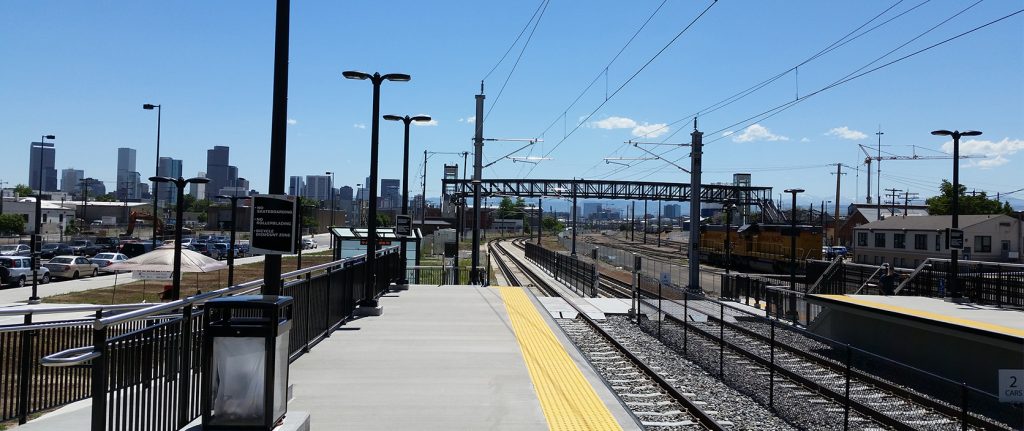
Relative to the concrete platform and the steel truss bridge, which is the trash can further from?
the steel truss bridge

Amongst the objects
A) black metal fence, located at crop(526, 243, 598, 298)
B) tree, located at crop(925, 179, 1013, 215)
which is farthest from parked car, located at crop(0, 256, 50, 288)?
tree, located at crop(925, 179, 1013, 215)

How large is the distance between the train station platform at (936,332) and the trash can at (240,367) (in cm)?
1022

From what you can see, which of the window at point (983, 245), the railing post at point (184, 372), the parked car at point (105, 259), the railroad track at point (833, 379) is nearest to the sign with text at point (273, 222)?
the railing post at point (184, 372)

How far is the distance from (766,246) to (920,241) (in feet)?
33.0

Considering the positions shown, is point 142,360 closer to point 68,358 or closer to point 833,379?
point 68,358

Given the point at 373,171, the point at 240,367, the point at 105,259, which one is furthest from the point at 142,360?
the point at 105,259

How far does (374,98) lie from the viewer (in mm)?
17984

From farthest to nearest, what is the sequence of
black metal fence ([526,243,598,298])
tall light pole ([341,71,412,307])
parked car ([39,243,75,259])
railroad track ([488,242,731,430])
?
1. parked car ([39,243,75,259])
2. black metal fence ([526,243,598,298])
3. tall light pole ([341,71,412,307])
4. railroad track ([488,242,731,430])

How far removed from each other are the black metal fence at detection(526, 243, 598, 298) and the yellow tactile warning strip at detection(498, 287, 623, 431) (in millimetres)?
13442

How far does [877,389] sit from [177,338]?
10036 millimetres

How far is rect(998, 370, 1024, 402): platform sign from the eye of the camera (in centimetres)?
668

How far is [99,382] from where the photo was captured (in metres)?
4.72

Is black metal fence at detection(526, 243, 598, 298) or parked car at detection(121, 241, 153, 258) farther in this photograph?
parked car at detection(121, 241, 153, 258)

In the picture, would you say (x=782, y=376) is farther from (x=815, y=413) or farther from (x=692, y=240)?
(x=692, y=240)
